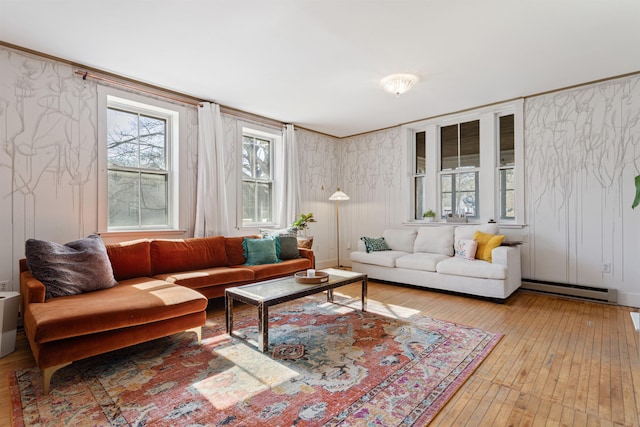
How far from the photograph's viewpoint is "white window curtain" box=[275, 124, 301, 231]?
5375 millimetres

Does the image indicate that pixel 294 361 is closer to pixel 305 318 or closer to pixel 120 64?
pixel 305 318

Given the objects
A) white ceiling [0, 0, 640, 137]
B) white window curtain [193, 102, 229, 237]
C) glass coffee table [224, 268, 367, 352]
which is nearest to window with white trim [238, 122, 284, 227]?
white window curtain [193, 102, 229, 237]

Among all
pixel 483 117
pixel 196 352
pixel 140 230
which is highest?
pixel 483 117

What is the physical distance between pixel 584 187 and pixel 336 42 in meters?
3.55

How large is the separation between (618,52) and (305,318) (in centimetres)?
411

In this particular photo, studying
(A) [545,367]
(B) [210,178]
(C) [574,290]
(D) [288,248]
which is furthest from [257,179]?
(C) [574,290]

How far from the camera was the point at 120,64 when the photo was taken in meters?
3.30

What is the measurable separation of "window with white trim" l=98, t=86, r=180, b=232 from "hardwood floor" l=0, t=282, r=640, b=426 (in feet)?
4.61

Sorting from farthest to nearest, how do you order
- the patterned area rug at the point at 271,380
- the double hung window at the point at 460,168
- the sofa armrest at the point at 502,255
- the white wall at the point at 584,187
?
the double hung window at the point at 460,168 < the sofa armrest at the point at 502,255 < the white wall at the point at 584,187 < the patterned area rug at the point at 271,380

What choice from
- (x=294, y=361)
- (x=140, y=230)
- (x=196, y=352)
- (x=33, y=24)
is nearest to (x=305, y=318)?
(x=294, y=361)

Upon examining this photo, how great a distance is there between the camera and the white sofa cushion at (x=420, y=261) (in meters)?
4.34

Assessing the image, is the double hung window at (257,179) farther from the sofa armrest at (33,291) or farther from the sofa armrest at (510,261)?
the sofa armrest at (510,261)

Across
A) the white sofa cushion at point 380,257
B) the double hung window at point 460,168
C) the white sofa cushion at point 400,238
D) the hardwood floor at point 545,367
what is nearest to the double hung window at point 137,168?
the hardwood floor at point 545,367

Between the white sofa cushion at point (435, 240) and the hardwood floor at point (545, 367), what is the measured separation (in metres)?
1.13
